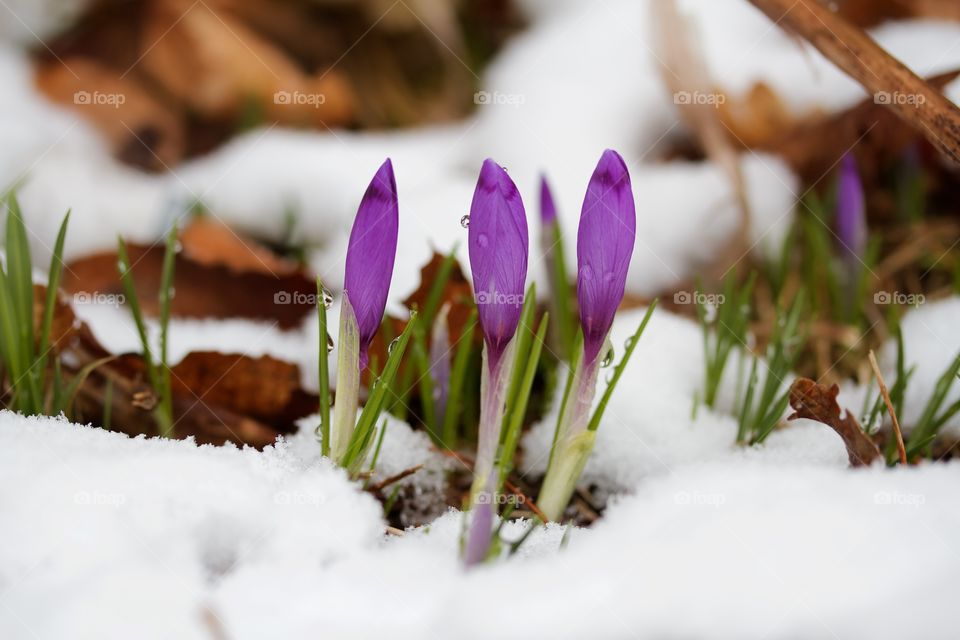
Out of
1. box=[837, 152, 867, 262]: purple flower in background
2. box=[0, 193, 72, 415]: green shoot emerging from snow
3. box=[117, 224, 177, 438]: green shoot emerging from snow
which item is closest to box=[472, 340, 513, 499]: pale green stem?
box=[117, 224, 177, 438]: green shoot emerging from snow

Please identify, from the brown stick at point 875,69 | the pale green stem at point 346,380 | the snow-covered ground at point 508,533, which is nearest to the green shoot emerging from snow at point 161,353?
the snow-covered ground at point 508,533

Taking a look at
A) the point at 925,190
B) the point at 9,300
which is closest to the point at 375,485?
the point at 9,300

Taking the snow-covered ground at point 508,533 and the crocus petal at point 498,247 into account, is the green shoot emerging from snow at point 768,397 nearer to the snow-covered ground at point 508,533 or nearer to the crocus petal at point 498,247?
the snow-covered ground at point 508,533

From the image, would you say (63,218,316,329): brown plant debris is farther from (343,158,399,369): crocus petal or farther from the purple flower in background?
the purple flower in background

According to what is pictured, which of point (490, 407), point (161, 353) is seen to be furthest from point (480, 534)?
point (161, 353)

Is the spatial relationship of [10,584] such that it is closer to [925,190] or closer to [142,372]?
[142,372]
